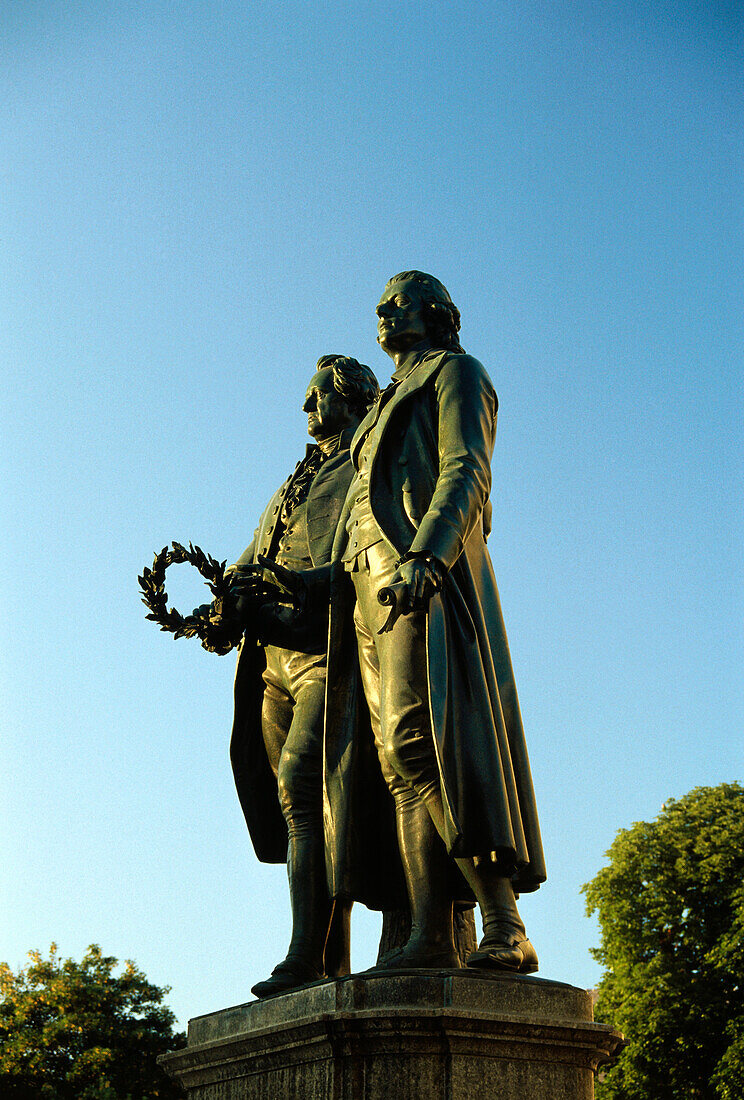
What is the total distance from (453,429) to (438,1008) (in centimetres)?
279

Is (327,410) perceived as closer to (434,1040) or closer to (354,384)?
(354,384)

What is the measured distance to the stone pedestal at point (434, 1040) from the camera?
4.89 meters

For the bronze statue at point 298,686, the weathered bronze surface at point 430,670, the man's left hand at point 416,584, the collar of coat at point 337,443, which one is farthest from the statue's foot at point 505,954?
the collar of coat at point 337,443

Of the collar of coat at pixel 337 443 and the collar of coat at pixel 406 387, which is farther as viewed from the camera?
the collar of coat at pixel 337 443

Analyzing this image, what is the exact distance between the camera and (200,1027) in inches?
243

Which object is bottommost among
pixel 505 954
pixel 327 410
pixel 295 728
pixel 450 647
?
pixel 505 954

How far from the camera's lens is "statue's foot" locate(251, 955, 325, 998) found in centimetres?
619

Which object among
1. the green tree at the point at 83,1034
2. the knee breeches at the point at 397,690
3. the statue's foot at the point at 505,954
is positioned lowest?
the statue's foot at the point at 505,954

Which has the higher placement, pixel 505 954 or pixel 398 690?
pixel 398 690

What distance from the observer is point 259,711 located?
295 inches

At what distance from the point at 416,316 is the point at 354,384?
1133mm

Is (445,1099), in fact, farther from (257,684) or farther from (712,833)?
(712,833)

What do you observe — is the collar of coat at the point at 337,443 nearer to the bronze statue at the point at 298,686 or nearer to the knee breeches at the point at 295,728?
the bronze statue at the point at 298,686

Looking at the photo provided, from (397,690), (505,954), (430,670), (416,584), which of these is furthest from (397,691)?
(505,954)
